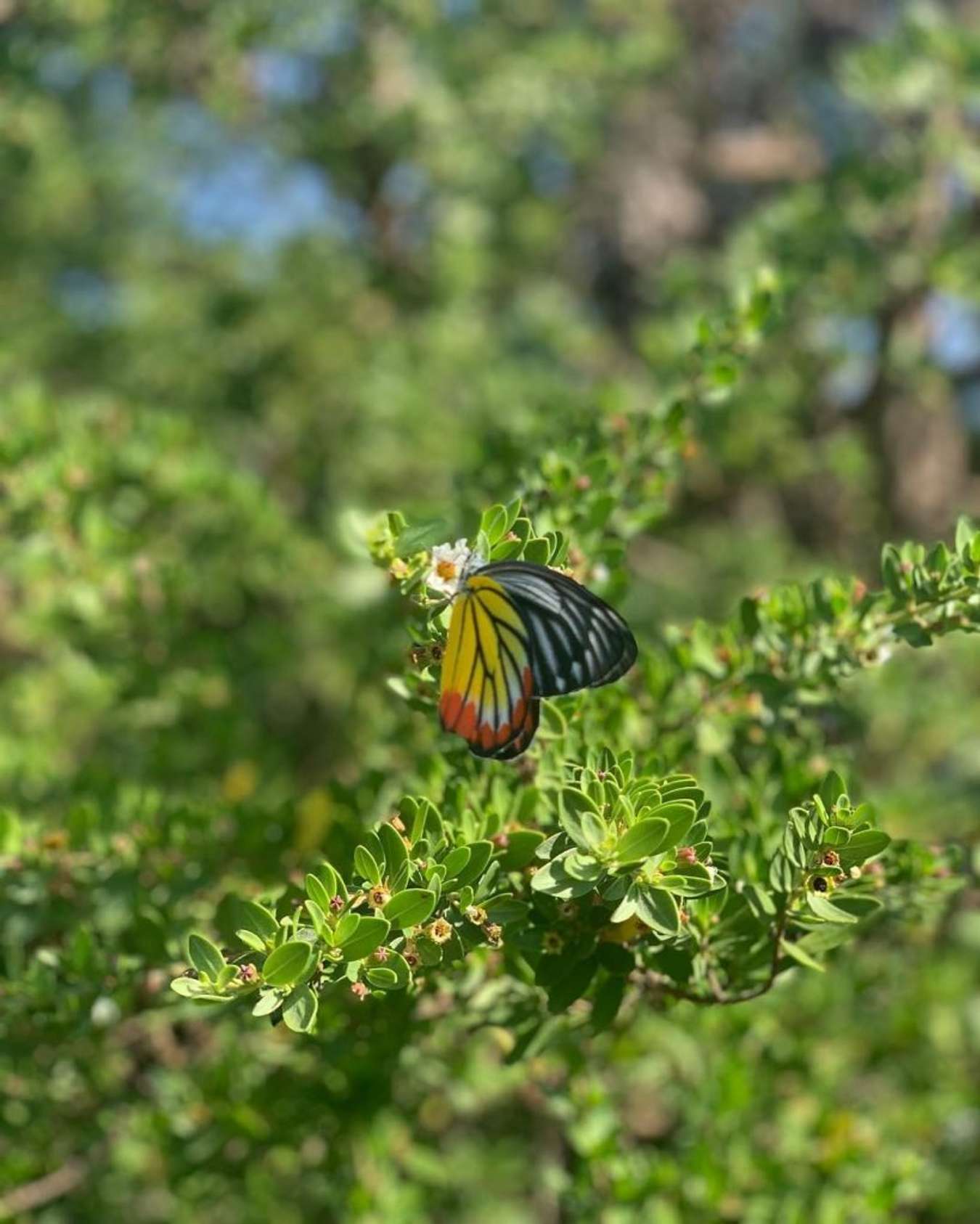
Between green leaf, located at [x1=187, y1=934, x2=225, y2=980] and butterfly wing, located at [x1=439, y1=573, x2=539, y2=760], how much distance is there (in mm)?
261

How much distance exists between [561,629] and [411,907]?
0.26 metres

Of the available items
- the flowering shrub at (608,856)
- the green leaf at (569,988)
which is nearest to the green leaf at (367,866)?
the flowering shrub at (608,856)

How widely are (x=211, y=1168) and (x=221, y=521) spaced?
4.56ft

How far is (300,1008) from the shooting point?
1.00 metres

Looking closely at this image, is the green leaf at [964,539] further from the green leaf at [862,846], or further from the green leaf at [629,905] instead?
the green leaf at [629,905]

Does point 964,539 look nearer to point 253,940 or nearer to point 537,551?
point 537,551

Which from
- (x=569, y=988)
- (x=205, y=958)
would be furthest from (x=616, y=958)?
(x=205, y=958)

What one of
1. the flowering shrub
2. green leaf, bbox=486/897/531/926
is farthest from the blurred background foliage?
green leaf, bbox=486/897/531/926

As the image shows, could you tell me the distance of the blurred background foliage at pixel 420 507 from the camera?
164 centimetres

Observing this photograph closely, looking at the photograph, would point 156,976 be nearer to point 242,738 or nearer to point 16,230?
point 242,738

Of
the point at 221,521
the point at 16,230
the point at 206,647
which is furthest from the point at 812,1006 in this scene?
the point at 16,230

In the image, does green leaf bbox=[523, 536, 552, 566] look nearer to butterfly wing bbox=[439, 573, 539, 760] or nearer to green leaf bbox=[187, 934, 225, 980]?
butterfly wing bbox=[439, 573, 539, 760]

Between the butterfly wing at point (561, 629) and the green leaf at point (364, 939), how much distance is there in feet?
0.73

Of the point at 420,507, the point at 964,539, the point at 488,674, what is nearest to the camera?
the point at 488,674
